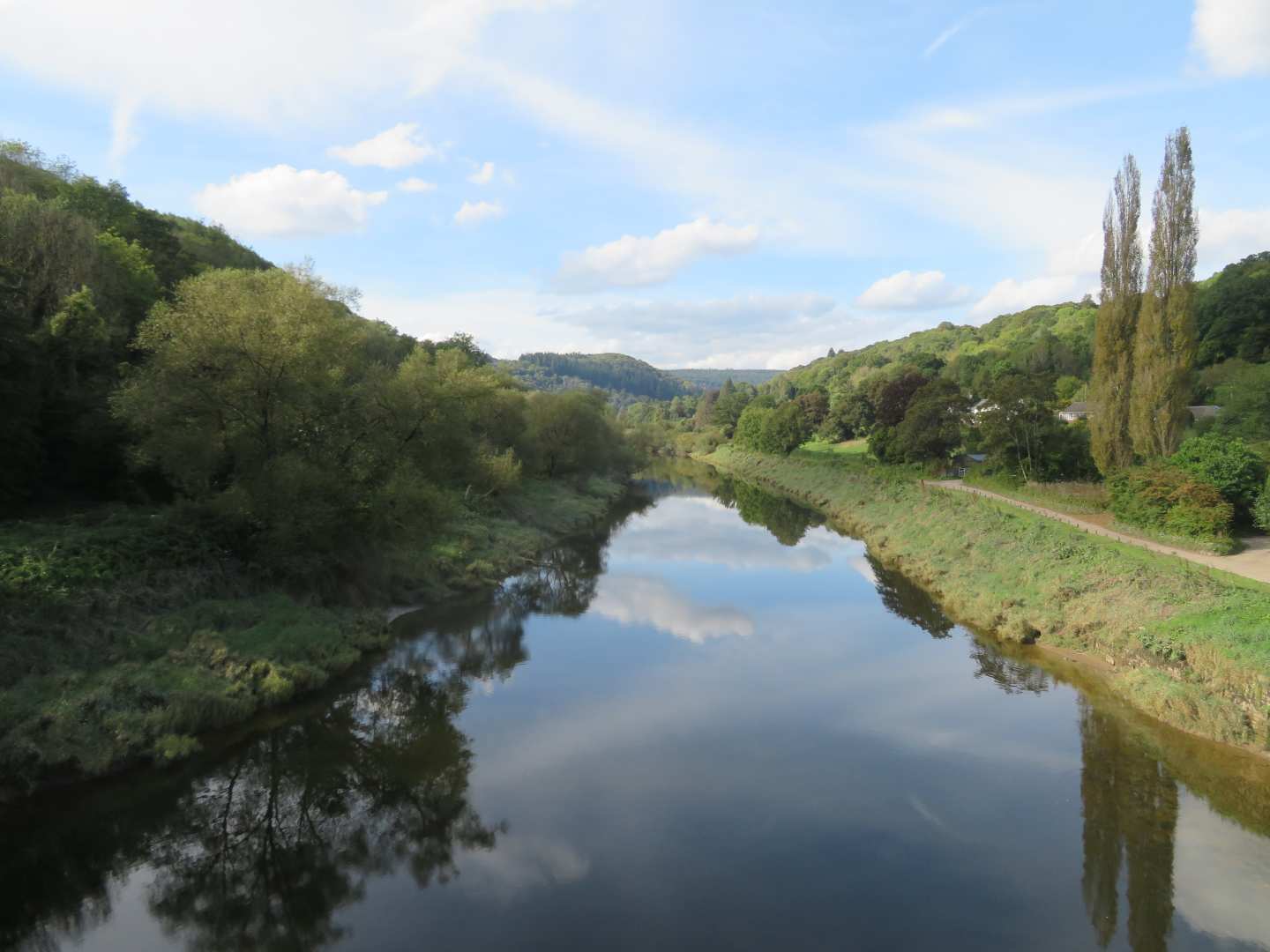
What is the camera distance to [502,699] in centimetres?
1700

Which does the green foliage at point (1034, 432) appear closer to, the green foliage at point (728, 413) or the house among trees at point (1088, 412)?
the house among trees at point (1088, 412)

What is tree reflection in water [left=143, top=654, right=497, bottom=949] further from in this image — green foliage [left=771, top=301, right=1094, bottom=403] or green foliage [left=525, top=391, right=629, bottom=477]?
green foliage [left=771, top=301, right=1094, bottom=403]

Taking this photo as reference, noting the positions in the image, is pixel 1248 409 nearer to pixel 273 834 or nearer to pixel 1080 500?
pixel 1080 500

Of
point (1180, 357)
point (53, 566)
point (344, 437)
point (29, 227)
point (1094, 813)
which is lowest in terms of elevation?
point (1094, 813)

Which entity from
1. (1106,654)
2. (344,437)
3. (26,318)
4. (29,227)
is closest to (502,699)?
(344,437)

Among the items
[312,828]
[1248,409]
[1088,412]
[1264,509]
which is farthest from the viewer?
[1248,409]

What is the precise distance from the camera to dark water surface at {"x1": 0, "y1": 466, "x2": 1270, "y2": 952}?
30.6 feet

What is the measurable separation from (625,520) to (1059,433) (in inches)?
970

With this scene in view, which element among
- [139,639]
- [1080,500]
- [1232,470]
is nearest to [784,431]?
[1080,500]

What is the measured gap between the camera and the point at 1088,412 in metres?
33.5

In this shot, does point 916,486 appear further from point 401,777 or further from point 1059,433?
point 401,777

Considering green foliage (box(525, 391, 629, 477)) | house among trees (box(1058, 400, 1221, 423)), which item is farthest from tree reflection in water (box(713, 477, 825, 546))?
house among trees (box(1058, 400, 1221, 423))

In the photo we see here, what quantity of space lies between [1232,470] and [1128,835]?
18602mm

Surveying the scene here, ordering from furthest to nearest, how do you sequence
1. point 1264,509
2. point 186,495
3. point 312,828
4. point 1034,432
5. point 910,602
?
1. point 1034,432
2. point 910,602
3. point 1264,509
4. point 186,495
5. point 312,828
